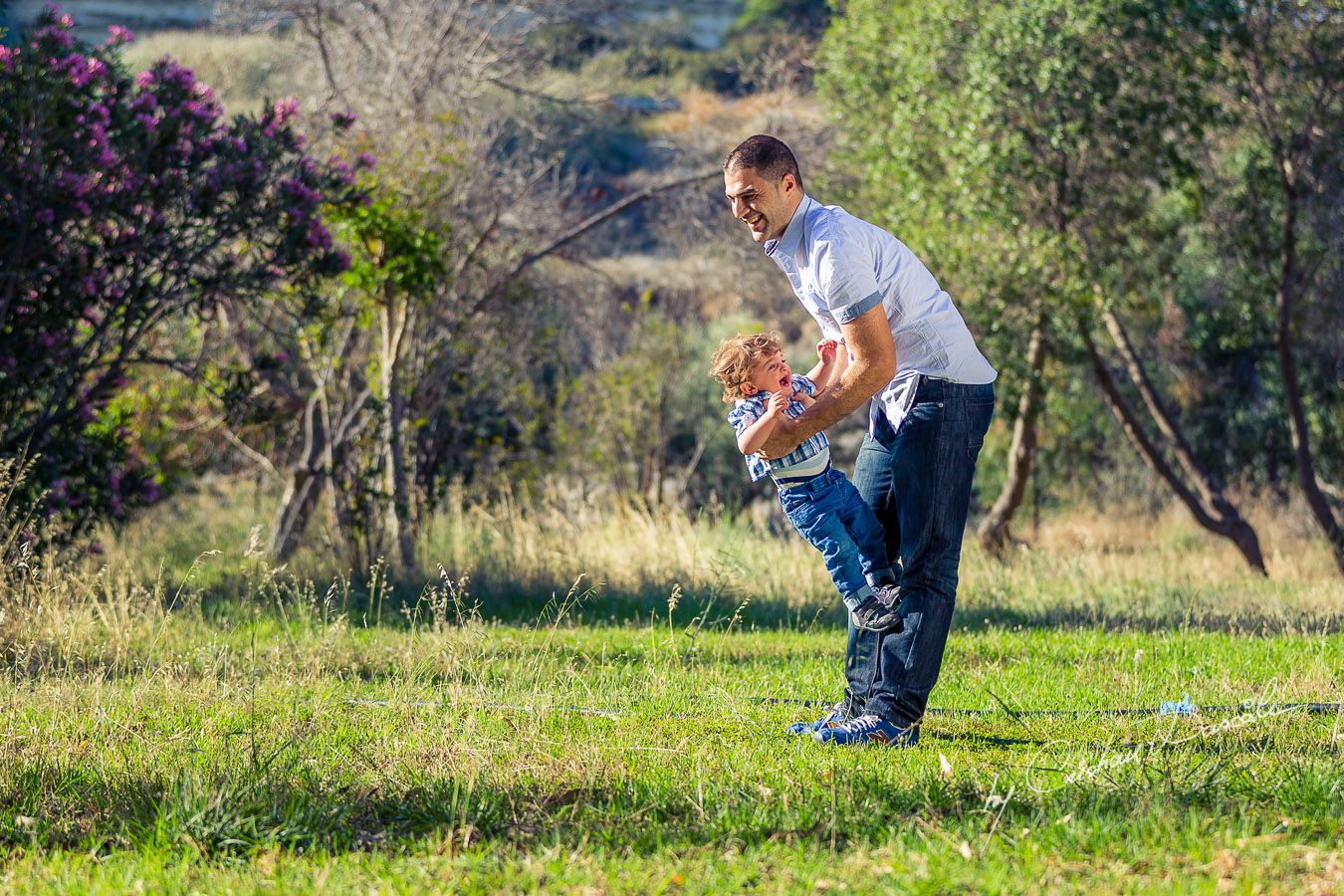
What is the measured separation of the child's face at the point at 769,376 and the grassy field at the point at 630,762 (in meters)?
1.11


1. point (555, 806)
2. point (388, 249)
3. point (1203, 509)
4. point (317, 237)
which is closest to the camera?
point (555, 806)

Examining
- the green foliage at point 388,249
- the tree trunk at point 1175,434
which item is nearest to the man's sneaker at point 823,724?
the green foliage at point 388,249

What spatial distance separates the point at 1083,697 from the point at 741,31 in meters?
30.9

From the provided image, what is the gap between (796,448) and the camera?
4652 mm

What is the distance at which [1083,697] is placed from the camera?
5.35 meters

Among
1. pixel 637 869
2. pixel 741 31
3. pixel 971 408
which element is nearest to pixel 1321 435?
pixel 971 408

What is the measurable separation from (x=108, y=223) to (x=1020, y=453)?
32.1ft

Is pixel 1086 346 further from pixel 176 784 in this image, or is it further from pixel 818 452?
pixel 176 784

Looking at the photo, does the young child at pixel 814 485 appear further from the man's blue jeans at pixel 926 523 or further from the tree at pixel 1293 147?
the tree at pixel 1293 147

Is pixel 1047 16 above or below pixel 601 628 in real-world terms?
above

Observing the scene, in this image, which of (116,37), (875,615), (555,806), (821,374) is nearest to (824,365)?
(821,374)

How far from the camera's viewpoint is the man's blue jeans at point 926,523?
4.44m

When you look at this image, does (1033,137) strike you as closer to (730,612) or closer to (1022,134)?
(1022,134)

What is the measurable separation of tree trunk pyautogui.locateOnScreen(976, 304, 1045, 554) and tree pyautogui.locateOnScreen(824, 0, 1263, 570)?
16 centimetres
